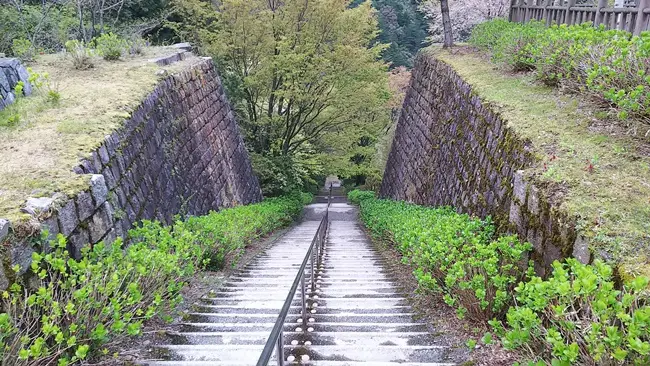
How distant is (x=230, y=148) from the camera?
12.2 metres

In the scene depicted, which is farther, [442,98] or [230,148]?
[230,148]

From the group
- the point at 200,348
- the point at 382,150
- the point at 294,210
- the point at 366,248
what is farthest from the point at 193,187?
the point at 382,150

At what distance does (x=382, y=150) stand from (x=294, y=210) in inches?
360

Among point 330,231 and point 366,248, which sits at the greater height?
point 366,248

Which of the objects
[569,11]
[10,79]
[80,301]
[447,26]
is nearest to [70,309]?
[80,301]

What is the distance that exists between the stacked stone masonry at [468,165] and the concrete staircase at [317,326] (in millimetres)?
1351

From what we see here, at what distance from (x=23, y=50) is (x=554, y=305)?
10.4 m

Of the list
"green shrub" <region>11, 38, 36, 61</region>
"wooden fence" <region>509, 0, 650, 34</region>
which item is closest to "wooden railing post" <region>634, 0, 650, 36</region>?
"wooden fence" <region>509, 0, 650, 34</region>

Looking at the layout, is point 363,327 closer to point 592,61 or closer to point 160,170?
point 592,61

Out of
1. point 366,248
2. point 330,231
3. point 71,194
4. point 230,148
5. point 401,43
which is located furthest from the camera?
point 401,43

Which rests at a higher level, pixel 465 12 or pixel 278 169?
pixel 465 12

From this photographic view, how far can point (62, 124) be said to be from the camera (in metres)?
5.41

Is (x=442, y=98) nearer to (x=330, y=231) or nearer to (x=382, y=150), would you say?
(x=330, y=231)

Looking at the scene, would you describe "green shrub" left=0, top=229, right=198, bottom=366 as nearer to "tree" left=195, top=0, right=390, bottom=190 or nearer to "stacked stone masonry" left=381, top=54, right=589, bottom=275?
"stacked stone masonry" left=381, top=54, right=589, bottom=275
